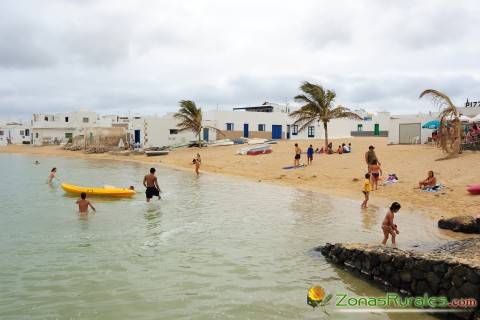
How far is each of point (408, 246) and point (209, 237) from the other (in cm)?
521

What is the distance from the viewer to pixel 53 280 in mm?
7938

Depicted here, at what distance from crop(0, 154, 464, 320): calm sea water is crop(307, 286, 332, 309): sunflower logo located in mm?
177

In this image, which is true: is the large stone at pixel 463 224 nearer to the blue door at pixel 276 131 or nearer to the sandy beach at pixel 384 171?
the sandy beach at pixel 384 171

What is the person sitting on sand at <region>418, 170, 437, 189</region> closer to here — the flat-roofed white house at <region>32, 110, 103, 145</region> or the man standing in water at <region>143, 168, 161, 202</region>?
the man standing in water at <region>143, 168, 161, 202</region>

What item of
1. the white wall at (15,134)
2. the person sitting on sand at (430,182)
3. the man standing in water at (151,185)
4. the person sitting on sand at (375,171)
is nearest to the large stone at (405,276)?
the man standing in water at (151,185)

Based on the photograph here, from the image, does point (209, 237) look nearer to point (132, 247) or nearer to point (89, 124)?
point (132, 247)

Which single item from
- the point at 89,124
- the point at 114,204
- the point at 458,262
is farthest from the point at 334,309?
the point at 89,124

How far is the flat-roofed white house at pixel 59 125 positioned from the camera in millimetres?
73938

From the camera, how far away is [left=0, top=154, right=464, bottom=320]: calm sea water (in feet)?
22.4

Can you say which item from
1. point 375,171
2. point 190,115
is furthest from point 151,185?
point 190,115

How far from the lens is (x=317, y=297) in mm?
6941

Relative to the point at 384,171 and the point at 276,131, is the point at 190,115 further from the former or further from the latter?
the point at 384,171

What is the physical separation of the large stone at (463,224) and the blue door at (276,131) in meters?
38.3

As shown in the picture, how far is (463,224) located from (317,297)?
6.96 metres
